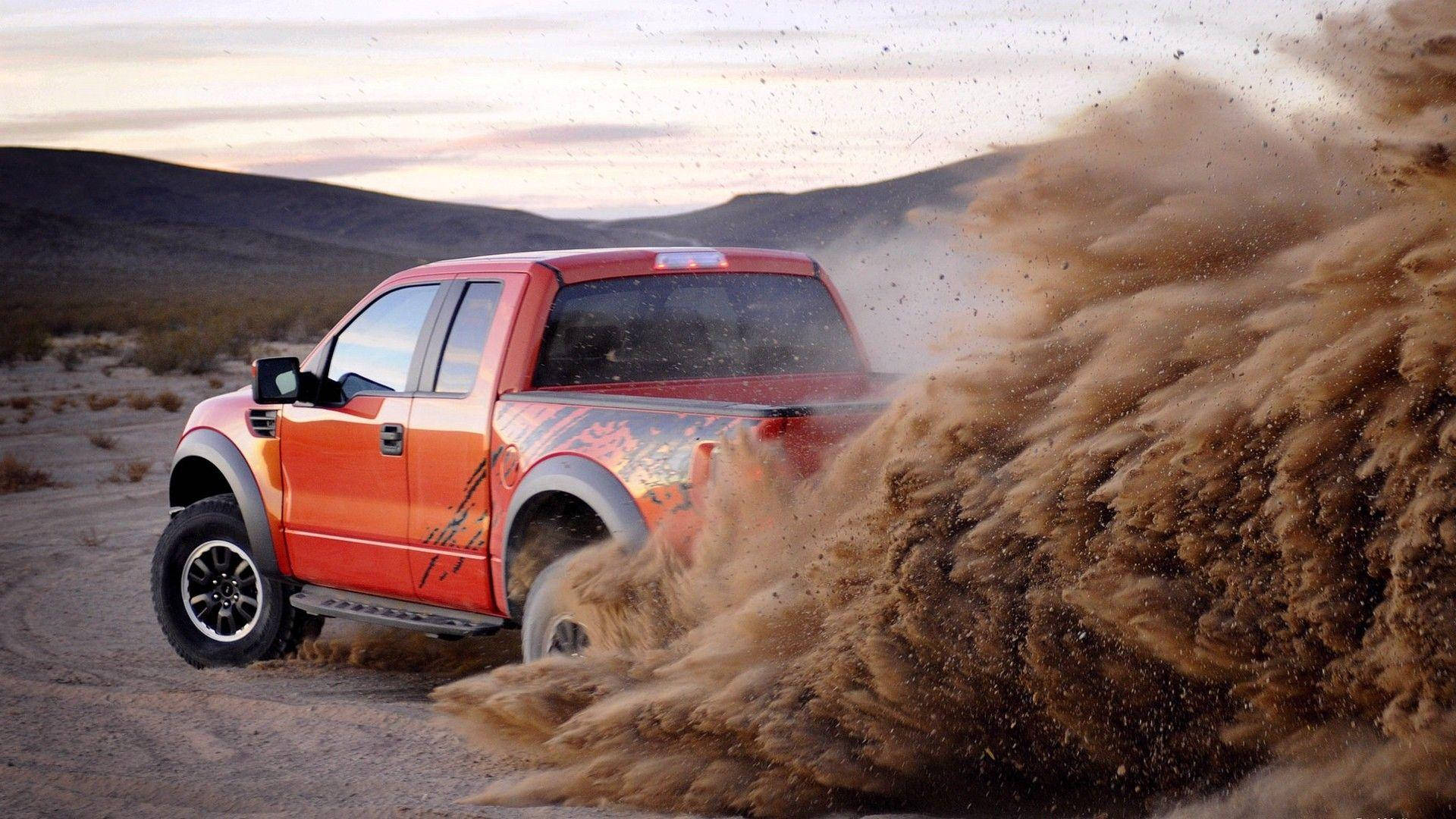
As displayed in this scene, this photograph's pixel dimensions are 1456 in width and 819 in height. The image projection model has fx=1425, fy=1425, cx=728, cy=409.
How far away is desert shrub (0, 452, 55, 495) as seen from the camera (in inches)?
583

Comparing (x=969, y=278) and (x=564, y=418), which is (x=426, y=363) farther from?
(x=969, y=278)

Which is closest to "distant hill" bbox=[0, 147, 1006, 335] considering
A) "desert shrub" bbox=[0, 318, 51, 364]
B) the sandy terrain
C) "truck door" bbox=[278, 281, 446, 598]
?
"desert shrub" bbox=[0, 318, 51, 364]

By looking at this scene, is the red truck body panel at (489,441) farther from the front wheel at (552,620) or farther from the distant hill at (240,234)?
the distant hill at (240,234)

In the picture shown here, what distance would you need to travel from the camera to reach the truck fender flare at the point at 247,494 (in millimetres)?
6770

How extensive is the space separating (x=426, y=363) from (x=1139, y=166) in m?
3.12

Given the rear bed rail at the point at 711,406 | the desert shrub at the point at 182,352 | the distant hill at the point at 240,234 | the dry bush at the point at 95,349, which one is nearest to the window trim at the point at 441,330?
the rear bed rail at the point at 711,406

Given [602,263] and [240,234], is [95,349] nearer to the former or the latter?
[602,263]

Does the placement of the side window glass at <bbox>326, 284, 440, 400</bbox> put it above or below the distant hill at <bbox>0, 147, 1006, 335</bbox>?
below

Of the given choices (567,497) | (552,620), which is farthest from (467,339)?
(552,620)

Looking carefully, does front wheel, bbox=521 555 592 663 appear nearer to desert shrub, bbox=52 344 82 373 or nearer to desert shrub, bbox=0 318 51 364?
desert shrub, bbox=52 344 82 373

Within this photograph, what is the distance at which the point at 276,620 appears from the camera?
22.5 ft

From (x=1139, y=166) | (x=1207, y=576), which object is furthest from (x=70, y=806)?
(x=1139, y=166)

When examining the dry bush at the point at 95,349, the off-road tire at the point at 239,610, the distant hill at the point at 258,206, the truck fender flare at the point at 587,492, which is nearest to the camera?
the truck fender flare at the point at 587,492

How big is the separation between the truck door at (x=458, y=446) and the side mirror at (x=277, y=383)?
2.67 feet
